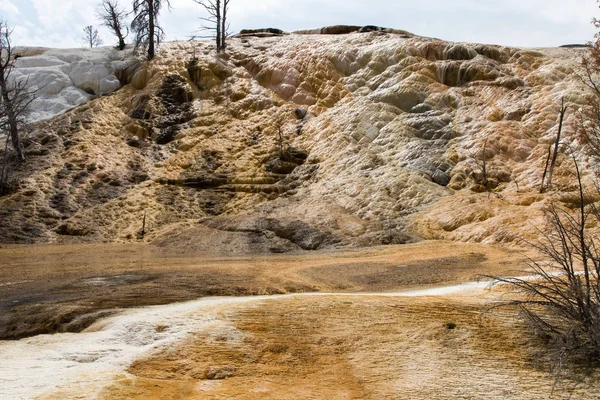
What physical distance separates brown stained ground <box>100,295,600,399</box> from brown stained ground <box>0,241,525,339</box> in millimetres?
2164

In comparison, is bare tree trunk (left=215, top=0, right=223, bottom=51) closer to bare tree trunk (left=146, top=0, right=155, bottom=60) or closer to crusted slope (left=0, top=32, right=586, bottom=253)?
crusted slope (left=0, top=32, right=586, bottom=253)

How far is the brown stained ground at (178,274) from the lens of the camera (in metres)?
8.05

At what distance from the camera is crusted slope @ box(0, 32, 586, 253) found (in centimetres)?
1742

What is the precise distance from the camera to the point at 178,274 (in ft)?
36.7

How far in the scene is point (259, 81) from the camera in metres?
27.5

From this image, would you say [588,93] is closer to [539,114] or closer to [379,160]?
[539,114]

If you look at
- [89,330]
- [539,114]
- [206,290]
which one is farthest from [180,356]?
[539,114]

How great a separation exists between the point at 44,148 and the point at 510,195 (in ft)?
59.2

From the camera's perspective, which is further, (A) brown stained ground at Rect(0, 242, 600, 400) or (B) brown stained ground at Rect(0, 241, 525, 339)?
(B) brown stained ground at Rect(0, 241, 525, 339)

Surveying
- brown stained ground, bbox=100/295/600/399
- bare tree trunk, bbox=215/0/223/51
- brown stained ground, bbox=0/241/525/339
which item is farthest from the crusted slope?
brown stained ground, bbox=100/295/600/399

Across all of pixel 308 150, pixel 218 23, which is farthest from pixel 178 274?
pixel 218 23

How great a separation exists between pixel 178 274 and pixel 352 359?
6.12 metres

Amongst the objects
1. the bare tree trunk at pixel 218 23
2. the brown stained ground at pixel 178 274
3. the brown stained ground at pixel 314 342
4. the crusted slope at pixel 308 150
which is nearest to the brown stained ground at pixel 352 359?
the brown stained ground at pixel 314 342

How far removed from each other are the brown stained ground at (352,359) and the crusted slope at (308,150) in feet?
29.3
